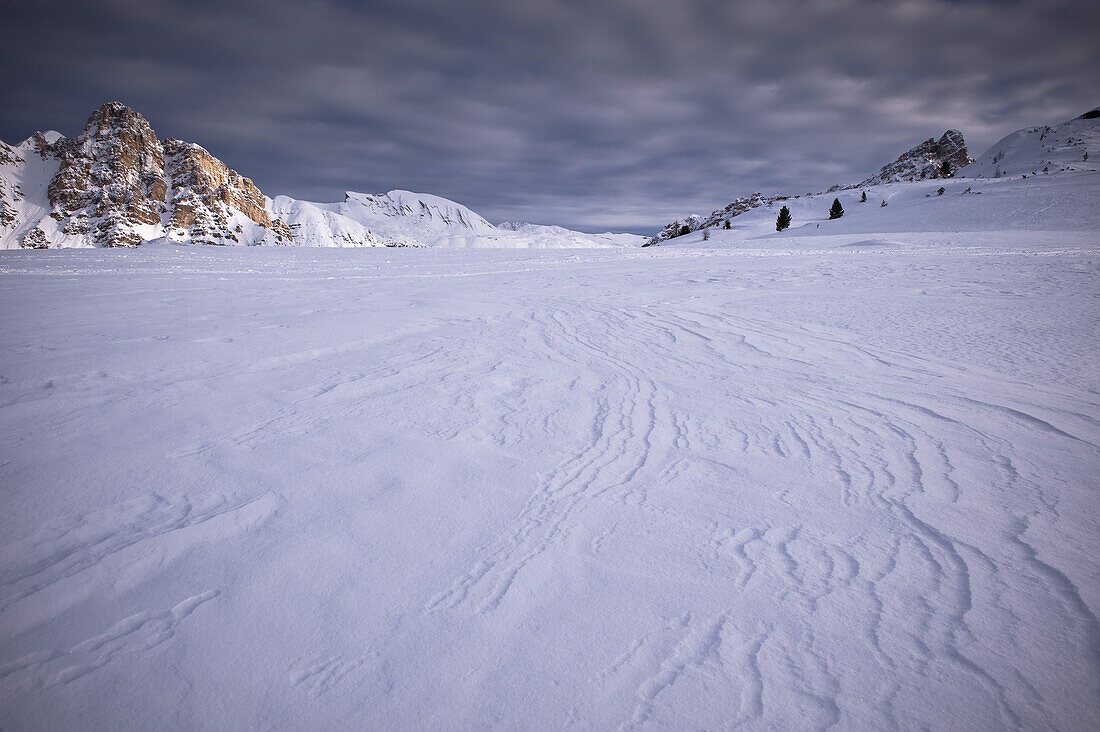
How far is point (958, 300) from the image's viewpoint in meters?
6.17

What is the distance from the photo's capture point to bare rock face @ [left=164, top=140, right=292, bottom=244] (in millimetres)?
137000

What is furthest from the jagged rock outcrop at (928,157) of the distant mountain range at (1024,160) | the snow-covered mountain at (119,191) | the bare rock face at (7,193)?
the bare rock face at (7,193)

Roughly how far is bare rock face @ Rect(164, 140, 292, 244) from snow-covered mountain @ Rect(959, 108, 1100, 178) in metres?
153

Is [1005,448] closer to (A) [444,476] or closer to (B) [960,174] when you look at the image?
(A) [444,476]

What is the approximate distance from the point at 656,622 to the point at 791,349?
369 centimetres

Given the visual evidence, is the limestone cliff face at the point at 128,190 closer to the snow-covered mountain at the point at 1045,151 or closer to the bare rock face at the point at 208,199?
the bare rock face at the point at 208,199

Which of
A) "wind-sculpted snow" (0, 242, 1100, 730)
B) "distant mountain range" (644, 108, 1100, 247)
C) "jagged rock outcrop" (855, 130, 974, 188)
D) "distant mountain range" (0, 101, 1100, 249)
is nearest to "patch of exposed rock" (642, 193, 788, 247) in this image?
"distant mountain range" (644, 108, 1100, 247)

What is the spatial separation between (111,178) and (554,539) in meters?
220

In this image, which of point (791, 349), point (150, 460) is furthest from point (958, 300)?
point (150, 460)

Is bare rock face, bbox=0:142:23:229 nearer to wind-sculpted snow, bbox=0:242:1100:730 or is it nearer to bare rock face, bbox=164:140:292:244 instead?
bare rock face, bbox=164:140:292:244

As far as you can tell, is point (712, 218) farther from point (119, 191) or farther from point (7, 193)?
point (7, 193)

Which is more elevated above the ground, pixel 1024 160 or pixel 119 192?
pixel 119 192

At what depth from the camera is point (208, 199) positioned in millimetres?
142750

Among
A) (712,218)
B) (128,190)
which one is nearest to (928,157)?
(712,218)
